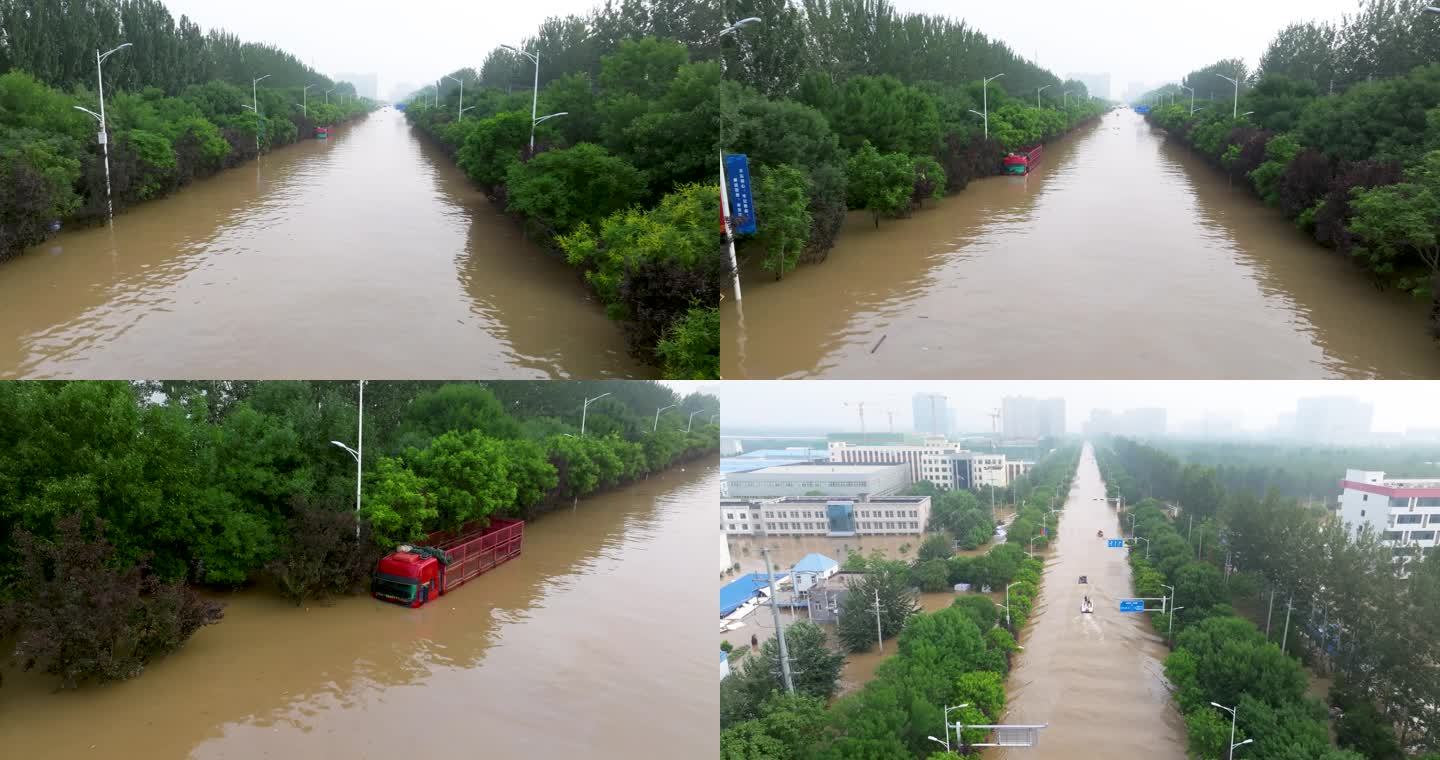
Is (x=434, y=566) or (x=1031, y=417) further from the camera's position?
(x=1031, y=417)

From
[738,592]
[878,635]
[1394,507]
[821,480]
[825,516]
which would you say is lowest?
[878,635]

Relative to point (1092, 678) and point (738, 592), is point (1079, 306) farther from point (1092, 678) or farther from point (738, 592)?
point (738, 592)

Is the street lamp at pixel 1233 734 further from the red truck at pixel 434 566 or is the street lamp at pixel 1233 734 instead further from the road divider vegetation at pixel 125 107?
the road divider vegetation at pixel 125 107

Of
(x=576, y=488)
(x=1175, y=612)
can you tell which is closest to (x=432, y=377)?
(x=576, y=488)

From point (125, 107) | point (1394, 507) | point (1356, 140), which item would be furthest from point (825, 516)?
point (125, 107)

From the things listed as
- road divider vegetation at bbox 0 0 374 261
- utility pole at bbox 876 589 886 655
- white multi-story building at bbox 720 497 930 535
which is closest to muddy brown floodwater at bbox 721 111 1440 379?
white multi-story building at bbox 720 497 930 535

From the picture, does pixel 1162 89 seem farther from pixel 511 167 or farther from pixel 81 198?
pixel 81 198

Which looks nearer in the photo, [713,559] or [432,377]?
[432,377]
